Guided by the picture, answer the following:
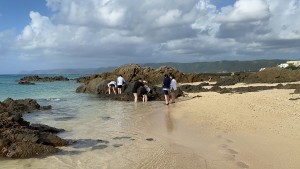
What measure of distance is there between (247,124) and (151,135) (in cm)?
335

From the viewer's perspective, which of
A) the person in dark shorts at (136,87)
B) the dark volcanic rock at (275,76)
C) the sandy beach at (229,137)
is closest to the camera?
the sandy beach at (229,137)

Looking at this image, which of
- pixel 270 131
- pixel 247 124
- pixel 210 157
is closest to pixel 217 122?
pixel 247 124

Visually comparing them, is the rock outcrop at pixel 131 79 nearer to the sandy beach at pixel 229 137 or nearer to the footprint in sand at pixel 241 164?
the sandy beach at pixel 229 137

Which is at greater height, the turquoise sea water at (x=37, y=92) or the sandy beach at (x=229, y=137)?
the sandy beach at (x=229, y=137)

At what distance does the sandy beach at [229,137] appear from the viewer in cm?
725

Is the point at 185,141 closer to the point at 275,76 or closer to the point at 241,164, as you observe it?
the point at 241,164

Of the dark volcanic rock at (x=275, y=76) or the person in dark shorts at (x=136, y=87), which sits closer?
the person in dark shorts at (x=136, y=87)

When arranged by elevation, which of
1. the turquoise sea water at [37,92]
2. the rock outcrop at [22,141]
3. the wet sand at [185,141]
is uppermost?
the rock outcrop at [22,141]

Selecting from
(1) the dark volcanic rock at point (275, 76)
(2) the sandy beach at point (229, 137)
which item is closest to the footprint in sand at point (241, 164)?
(2) the sandy beach at point (229, 137)

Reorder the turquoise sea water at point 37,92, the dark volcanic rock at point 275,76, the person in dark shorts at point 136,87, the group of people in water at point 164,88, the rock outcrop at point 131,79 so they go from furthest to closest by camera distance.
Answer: the dark volcanic rock at point 275,76 < the turquoise sea water at point 37,92 < the rock outcrop at point 131,79 < the person in dark shorts at point 136,87 < the group of people in water at point 164,88

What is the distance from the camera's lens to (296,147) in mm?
8125

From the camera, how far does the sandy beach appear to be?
7.25 metres

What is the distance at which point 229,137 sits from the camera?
9664 millimetres

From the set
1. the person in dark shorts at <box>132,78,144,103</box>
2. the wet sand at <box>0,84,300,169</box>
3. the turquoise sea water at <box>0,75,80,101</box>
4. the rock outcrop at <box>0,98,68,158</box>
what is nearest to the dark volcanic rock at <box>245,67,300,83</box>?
the person in dark shorts at <box>132,78,144,103</box>
